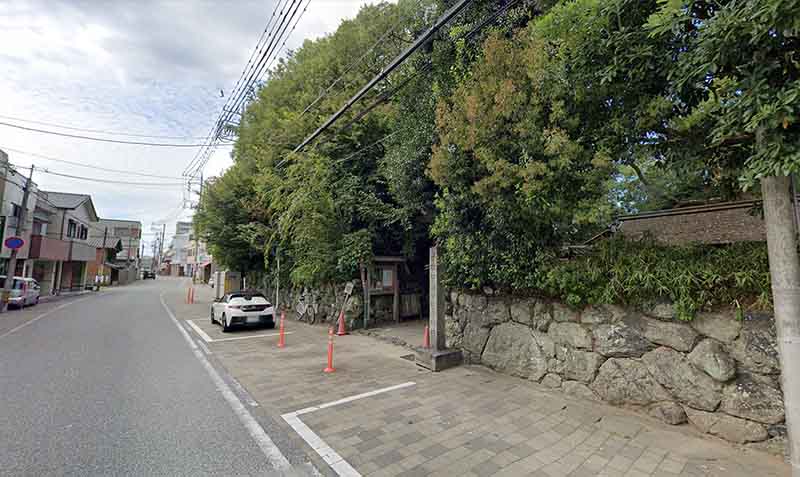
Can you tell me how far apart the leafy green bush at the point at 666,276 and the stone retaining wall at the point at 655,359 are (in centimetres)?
17

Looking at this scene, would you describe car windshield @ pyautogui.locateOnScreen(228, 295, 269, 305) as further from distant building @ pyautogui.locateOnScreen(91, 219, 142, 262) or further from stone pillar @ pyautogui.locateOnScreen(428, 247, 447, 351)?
distant building @ pyautogui.locateOnScreen(91, 219, 142, 262)

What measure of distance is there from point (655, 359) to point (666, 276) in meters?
1.02

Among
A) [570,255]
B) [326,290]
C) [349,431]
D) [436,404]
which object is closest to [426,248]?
[326,290]

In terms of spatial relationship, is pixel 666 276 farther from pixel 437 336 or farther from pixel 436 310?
pixel 437 336

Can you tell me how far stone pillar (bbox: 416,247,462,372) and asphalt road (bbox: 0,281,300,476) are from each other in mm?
3270

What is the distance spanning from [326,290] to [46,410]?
768cm

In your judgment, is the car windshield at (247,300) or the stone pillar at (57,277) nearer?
the car windshield at (247,300)

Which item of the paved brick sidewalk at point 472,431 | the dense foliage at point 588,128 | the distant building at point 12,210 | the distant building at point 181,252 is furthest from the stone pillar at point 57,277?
the distant building at point 181,252

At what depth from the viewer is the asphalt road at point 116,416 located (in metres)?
3.19

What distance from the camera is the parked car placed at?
15430 millimetres

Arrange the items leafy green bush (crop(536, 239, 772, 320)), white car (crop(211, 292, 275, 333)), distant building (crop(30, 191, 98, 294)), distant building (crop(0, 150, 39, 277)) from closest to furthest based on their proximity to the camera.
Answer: leafy green bush (crop(536, 239, 772, 320)) → white car (crop(211, 292, 275, 333)) → distant building (crop(0, 150, 39, 277)) → distant building (crop(30, 191, 98, 294))

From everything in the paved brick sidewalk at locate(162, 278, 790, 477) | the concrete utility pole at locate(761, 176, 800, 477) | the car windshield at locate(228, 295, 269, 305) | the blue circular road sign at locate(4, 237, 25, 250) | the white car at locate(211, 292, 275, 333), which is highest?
the blue circular road sign at locate(4, 237, 25, 250)

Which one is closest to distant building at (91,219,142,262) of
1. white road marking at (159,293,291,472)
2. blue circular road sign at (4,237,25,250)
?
blue circular road sign at (4,237,25,250)

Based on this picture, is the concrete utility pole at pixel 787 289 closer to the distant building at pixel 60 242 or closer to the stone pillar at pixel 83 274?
the distant building at pixel 60 242
